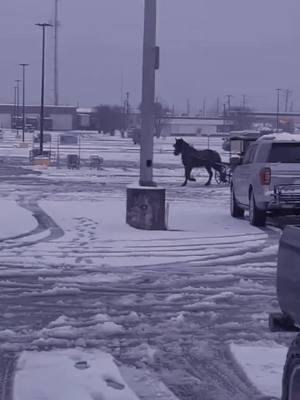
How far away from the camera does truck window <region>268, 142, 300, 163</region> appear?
69.3ft

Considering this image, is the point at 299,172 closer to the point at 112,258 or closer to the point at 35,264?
the point at 112,258

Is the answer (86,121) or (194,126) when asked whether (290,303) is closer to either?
(194,126)

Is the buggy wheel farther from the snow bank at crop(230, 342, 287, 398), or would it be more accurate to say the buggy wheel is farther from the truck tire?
the truck tire

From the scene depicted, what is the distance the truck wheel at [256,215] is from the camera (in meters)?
21.3

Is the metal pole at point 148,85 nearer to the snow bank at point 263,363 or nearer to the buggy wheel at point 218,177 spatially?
the snow bank at point 263,363

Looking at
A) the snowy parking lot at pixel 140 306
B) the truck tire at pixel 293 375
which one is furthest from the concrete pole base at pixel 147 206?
the truck tire at pixel 293 375

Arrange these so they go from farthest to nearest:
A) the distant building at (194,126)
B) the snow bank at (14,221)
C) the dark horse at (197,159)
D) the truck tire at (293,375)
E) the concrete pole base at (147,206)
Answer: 1. the distant building at (194,126)
2. the dark horse at (197,159)
3. the concrete pole base at (147,206)
4. the snow bank at (14,221)
5. the truck tire at (293,375)

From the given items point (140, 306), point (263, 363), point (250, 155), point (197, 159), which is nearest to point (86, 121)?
point (197, 159)

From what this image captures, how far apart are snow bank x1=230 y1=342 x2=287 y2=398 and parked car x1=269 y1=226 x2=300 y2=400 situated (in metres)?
1.50

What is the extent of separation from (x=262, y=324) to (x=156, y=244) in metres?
7.42

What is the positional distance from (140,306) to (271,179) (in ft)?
31.6

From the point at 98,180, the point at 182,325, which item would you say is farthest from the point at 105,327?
the point at 98,180

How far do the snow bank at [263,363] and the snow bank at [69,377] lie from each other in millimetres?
1114

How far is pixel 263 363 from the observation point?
8.73 meters
